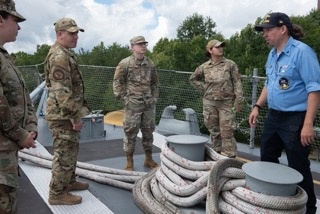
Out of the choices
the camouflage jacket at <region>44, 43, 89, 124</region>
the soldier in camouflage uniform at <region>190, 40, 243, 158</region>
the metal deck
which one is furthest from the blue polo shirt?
the soldier in camouflage uniform at <region>190, 40, 243, 158</region>

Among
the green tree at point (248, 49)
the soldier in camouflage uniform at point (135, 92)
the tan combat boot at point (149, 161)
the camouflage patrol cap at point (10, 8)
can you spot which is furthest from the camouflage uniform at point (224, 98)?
the green tree at point (248, 49)

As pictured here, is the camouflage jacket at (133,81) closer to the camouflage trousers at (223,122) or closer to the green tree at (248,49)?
the camouflage trousers at (223,122)

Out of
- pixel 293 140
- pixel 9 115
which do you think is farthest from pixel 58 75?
pixel 293 140

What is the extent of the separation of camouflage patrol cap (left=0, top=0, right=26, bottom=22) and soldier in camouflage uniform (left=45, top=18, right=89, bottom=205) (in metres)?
0.91

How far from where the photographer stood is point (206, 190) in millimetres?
2496

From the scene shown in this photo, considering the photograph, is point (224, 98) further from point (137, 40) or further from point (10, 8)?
point (10, 8)

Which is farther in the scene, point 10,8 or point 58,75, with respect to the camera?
point 58,75

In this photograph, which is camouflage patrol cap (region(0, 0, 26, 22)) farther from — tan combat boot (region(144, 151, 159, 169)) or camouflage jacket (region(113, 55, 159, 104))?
tan combat boot (region(144, 151, 159, 169))

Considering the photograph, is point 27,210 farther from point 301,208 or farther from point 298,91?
point 298,91

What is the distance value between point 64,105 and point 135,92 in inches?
52.5

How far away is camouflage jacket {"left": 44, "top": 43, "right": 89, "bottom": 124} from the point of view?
296 cm

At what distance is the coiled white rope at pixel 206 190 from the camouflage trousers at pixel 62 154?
672mm

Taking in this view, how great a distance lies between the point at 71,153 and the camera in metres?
3.26

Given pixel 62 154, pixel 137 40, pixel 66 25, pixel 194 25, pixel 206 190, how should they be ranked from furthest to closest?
pixel 194 25 → pixel 137 40 → pixel 62 154 → pixel 66 25 → pixel 206 190
